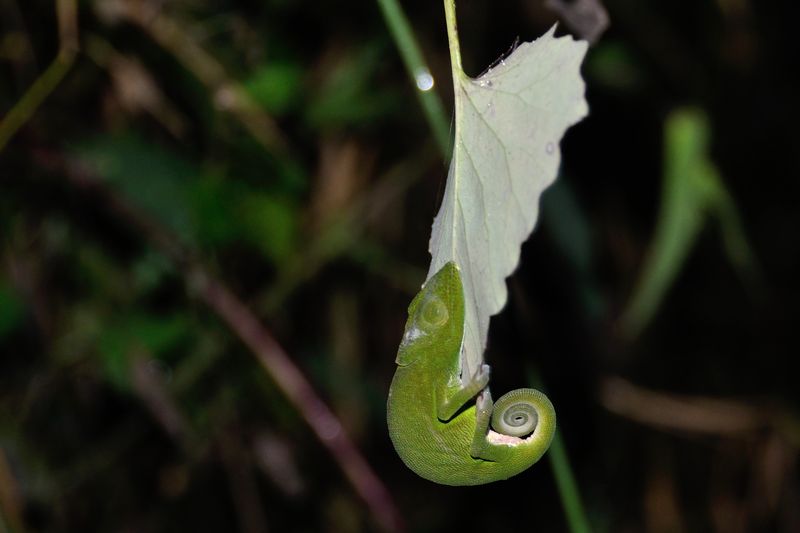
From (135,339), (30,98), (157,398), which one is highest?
(30,98)

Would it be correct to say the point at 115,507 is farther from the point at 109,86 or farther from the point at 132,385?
the point at 109,86

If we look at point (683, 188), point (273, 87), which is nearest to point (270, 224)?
point (273, 87)

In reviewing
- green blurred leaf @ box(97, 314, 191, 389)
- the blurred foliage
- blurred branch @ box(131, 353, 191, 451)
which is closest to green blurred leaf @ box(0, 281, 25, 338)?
the blurred foliage

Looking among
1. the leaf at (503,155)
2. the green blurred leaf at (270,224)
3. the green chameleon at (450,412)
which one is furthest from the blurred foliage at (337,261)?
the leaf at (503,155)

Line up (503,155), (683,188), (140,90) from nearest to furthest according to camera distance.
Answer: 1. (503,155)
2. (683,188)
3. (140,90)

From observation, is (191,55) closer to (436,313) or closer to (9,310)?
(9,310)

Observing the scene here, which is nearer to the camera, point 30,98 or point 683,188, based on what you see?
point 30,98

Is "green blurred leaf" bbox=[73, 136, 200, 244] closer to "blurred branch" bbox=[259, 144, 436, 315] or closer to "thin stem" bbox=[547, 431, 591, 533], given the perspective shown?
"blurred branch" bbox=[259, 144, 436, 315]
